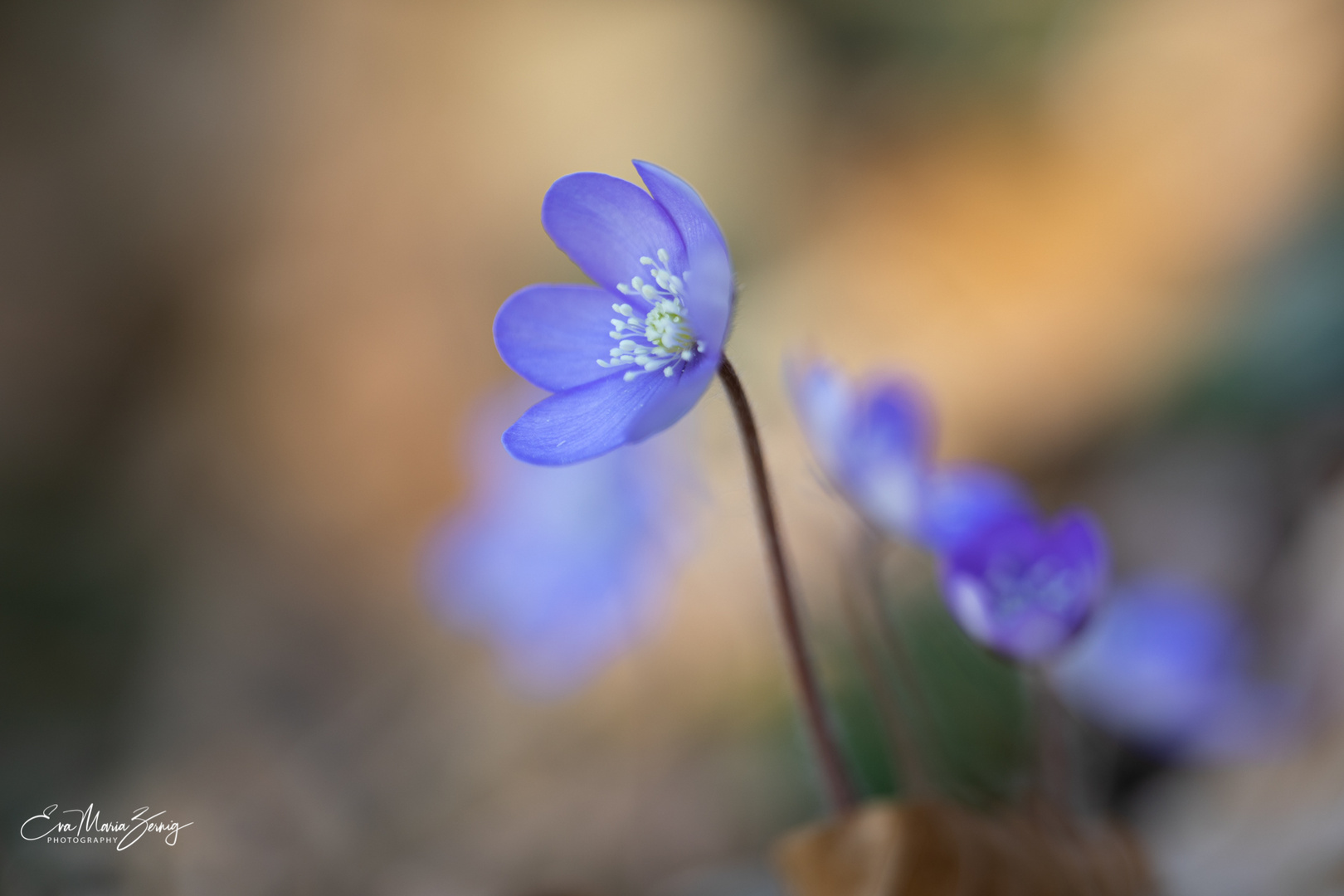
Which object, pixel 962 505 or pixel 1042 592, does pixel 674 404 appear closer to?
→ pixel 1042 592

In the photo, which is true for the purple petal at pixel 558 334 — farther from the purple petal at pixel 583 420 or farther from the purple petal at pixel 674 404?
the purple petal at pixel 674 404

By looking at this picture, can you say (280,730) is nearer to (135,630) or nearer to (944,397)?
(135,630)

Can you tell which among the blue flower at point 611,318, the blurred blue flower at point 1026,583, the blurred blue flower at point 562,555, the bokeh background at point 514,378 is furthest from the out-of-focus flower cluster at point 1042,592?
the blurred blue flower at point 562,555

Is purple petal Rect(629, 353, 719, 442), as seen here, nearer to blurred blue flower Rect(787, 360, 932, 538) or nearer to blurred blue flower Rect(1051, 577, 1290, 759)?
blurred blue flower Rect(787, 360, 932, 538)

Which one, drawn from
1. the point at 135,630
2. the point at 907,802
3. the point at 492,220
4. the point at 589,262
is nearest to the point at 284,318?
the point at 492,220

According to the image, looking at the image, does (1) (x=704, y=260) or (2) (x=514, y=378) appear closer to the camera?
(1) (x=704, y=260)

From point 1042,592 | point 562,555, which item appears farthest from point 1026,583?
point 562,555

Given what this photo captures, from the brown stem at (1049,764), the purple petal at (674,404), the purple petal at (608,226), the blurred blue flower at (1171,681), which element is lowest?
the blurred blue flower at (1171,681)
